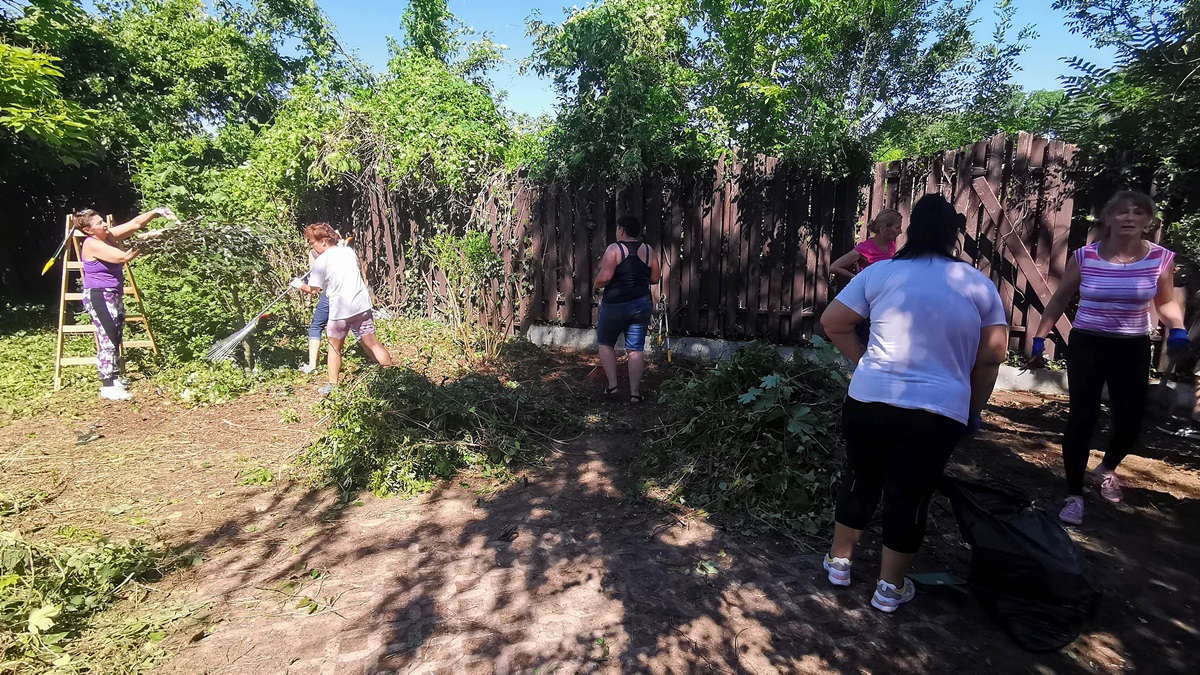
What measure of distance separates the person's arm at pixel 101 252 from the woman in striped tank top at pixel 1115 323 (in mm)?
7319

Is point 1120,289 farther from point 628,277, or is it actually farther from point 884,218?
point 628,277

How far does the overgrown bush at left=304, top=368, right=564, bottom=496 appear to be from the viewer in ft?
13.2

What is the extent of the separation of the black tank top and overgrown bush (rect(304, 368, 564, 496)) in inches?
51.7

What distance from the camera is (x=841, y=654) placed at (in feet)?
7.66

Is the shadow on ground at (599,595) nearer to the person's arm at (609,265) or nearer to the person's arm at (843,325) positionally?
the person's arm at (843,325)

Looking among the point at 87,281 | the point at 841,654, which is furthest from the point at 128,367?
the point at 841,654

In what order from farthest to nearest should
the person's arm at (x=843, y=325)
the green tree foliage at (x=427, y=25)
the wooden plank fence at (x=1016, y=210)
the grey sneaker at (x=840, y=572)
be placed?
1. the green tree foliage at (x=427, y=25)
2. the wooden plank fence at (x=1016, y=210)
3. the grey sneaker at (x=840, y=572)
4. the person's arm at (x=843, y=325)

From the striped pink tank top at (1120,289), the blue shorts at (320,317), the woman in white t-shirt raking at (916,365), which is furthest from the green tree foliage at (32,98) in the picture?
the striped pink tank top at (1120,289)

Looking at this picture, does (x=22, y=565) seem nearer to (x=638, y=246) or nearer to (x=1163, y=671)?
(x=638, y=246)

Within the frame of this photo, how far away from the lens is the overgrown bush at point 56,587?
233 centimetres

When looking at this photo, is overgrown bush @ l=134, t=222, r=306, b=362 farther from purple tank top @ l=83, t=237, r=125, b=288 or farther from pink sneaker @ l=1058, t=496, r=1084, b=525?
pink sneaker @ l=1058, t=496, r=1084, b=525

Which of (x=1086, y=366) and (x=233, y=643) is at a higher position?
(x=1086, y=366)

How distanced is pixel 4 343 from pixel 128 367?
2898mm

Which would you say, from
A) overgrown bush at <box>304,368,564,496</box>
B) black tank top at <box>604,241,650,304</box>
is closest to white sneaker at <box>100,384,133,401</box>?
overgrown bush at <box>304,368,564,496</box>
